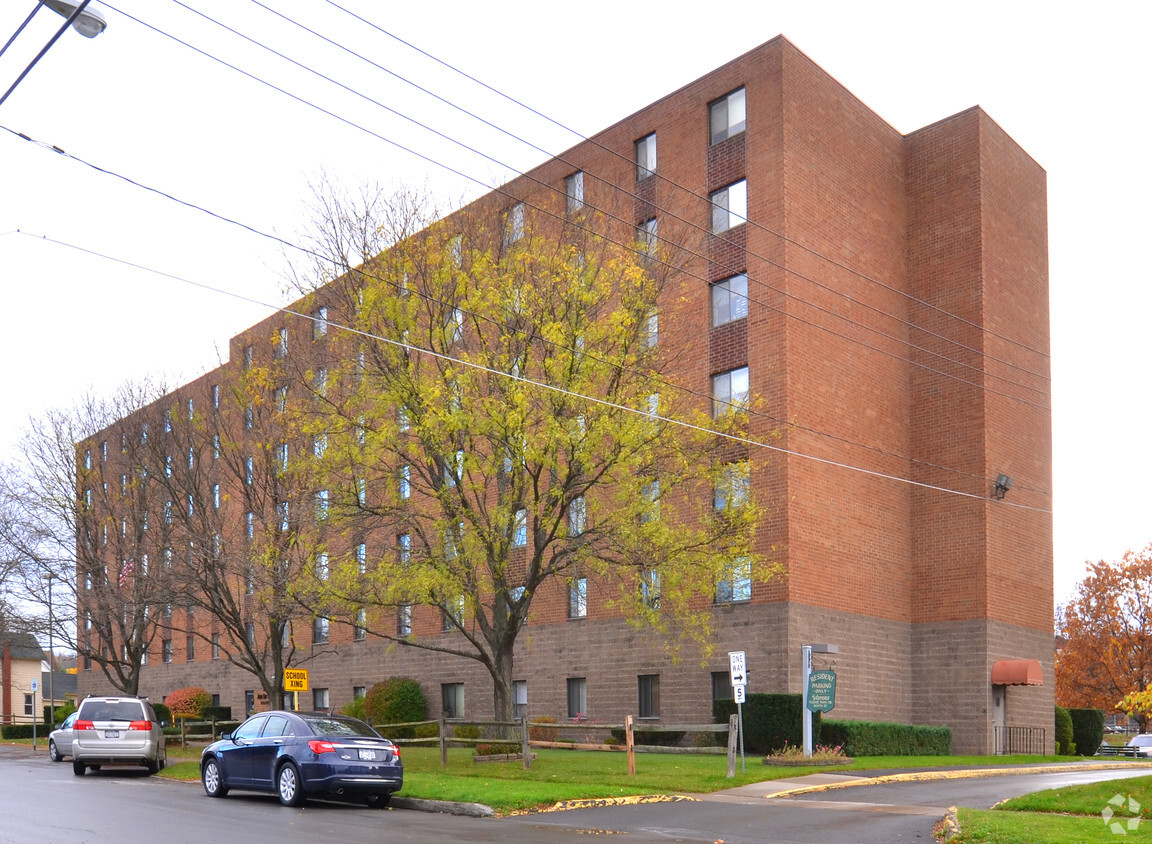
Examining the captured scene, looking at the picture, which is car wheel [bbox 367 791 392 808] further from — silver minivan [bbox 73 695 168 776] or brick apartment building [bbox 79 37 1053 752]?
brick apartment building [bbox 79 37 1053 752]

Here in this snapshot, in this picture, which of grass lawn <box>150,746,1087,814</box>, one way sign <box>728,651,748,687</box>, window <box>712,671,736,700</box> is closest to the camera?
grass lawn <box>150,746,1087,814</box>

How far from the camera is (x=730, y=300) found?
3397cm

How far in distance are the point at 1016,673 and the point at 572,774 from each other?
643 inches

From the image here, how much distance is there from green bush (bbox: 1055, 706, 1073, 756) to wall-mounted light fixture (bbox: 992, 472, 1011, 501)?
29.7ft

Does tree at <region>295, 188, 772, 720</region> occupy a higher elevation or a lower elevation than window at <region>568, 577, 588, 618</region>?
higher

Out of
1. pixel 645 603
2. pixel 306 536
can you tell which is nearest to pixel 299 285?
pixel 306 536

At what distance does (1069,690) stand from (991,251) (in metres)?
36.0

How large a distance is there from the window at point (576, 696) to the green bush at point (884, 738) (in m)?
9.41

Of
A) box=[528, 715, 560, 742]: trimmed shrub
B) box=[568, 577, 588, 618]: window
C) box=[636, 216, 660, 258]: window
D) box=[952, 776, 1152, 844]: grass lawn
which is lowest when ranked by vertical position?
box=[528, 715, 560, 742]: trimmed shrub

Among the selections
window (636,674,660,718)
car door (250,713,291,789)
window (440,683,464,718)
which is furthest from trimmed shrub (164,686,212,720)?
car door (250,713,291,789)

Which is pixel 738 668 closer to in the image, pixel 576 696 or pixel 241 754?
pixel 241 754

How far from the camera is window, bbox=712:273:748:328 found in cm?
3341

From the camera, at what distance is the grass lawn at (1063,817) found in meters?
12.7

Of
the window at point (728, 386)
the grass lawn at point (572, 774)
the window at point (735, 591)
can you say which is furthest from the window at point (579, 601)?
the window at point (728, 386)
